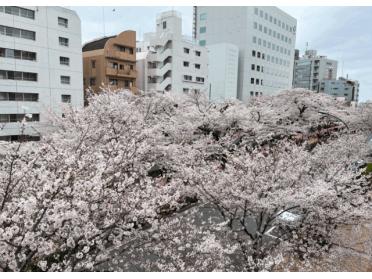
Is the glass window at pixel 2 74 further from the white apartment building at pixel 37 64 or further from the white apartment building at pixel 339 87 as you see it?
the white apartment building at pixel 339 87

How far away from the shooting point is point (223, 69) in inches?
1522

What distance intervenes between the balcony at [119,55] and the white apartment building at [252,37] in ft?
63.0

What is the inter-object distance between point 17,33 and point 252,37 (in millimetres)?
30879

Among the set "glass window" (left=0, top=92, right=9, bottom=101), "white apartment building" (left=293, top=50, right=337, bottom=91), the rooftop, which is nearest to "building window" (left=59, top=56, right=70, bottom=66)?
"glass window" (left=0, top=92, right=9, bottom=101)

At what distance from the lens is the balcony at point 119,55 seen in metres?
25.6

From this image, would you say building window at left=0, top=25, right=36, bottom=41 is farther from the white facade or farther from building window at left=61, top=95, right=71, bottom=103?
the white facade

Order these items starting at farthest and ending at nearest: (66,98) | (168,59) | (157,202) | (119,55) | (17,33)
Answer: (168,59) < (119,55) < (66,98) < (17,33) < (157,202)

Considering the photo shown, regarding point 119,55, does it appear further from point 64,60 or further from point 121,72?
point 64,60

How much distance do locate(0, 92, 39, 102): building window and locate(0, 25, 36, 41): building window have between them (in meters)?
3.80

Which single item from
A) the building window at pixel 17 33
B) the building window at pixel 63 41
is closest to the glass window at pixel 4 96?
the building window at pixel 17 33

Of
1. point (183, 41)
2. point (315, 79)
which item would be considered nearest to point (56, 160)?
point (183, 41)

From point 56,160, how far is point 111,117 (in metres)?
7.33

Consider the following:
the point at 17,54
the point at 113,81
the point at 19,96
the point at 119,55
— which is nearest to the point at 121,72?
the point at 113,81

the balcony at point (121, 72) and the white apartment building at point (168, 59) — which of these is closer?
the balcony at point (121, 72)
